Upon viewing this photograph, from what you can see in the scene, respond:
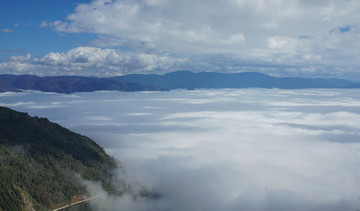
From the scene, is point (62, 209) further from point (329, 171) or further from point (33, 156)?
point (329, 171)

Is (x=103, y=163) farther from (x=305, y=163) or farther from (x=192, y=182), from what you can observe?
(x=305, y=163)

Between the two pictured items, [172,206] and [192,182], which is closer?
[172,206]

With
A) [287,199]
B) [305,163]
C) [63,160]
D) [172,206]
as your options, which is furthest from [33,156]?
[305,163]

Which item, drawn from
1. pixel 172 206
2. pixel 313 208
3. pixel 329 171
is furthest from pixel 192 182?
pixel 329 171

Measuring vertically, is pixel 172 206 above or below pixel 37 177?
below

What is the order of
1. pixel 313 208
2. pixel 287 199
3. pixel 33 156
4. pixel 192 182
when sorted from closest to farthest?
pixel 313 208
pixel 287 199
pixel 33 156
pixel 192 182

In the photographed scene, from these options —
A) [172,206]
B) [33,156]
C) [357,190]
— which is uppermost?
[33,156]

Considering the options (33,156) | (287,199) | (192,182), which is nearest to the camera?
(287,199)
